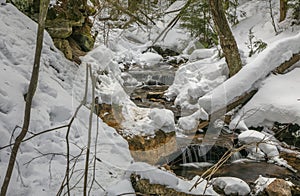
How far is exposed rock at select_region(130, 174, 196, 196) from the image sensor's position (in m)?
2.26

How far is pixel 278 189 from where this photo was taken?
11.7 feet

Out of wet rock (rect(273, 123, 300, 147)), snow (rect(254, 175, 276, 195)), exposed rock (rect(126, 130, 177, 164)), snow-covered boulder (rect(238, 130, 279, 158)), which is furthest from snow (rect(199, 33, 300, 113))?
snow (rect(254, 175, 276, 195))

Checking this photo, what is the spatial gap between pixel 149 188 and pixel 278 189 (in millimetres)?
2047

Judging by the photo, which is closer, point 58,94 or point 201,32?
point 58,94

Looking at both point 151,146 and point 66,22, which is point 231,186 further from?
point 66,22

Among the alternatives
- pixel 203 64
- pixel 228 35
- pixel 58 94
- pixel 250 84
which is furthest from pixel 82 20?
pixel 203 64

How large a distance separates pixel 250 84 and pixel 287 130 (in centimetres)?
121

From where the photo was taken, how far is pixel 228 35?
6.52 metres

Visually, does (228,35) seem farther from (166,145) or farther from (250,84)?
(166,145)

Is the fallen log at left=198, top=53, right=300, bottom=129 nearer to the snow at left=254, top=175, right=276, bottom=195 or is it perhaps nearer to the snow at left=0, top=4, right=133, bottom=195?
the snow at left=254, top=175, right=276, bottom=195

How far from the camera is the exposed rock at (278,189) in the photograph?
11.6ft

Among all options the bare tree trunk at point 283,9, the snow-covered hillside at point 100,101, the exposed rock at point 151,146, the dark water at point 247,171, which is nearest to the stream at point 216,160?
the dark water at point 247,171

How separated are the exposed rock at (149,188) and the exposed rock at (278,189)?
185 centimetres

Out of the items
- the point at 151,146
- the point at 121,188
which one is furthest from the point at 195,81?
the point at 121,188
